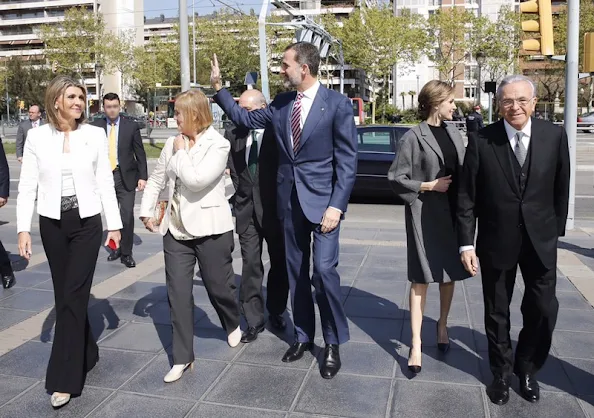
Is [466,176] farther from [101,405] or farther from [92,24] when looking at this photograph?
[92,24]

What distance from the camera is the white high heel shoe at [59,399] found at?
3617 mm

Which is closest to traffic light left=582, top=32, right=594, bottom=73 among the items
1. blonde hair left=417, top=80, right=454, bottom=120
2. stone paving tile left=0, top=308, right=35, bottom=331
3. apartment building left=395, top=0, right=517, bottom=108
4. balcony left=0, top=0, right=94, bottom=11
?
blonde hair left=417, top=80, right=454, bottom=120

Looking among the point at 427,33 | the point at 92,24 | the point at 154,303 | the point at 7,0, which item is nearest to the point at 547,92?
the point at 427,33

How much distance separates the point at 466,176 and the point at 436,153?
54 centimetres

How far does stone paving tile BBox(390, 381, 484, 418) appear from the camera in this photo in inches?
139

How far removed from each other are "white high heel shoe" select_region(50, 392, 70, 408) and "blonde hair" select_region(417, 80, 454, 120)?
2747 millimetres

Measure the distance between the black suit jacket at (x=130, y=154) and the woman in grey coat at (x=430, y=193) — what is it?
4.13 metres

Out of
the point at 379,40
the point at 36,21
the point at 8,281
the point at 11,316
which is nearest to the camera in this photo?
the point at 11,316

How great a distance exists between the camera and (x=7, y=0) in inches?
4112

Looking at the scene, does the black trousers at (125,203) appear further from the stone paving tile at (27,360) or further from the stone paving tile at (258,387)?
the stone paving tile at (258,387)

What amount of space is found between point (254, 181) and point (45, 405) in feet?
6.66

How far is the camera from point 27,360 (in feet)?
14.5

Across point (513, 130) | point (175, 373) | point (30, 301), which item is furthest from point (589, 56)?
point (30, 301)

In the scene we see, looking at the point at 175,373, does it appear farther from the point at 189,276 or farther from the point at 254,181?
the point at 254,181
